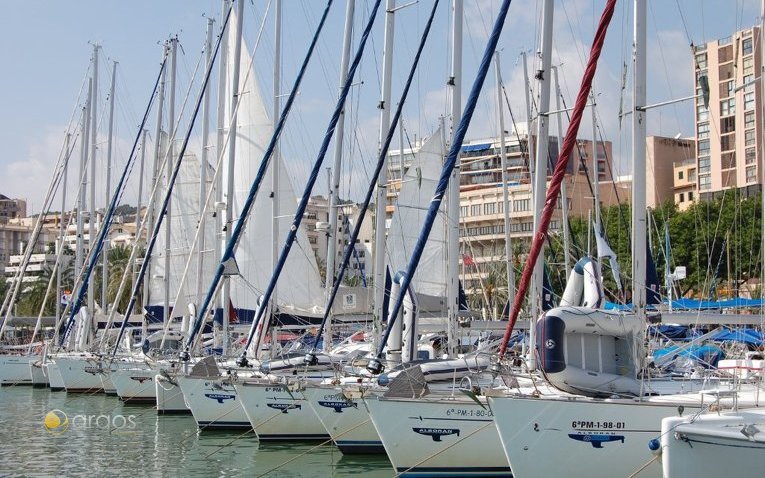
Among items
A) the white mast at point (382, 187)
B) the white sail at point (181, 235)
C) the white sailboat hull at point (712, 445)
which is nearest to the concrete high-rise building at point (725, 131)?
the white sail at point (181, 235)

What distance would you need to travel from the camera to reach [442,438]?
20.3m

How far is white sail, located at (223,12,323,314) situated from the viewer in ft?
129

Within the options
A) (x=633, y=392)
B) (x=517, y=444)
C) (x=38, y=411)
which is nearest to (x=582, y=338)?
(x=633, y=392)

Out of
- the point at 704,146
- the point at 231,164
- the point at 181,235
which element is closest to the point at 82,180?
the point at 181,235

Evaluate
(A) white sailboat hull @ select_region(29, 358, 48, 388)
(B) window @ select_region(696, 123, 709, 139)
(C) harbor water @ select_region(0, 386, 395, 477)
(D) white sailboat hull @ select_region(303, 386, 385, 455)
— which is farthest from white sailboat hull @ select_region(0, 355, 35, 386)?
(B) window @ select_region(696, 123, 709, 139)

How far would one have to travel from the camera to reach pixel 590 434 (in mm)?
17484

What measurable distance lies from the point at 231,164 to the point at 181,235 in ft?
48.5

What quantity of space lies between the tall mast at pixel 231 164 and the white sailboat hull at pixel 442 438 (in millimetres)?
13618

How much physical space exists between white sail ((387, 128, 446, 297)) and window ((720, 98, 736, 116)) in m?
70.6

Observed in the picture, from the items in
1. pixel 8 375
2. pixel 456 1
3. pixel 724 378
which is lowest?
pixel 8 375

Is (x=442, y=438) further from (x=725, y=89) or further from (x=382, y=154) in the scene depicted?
(x=725, y=89)

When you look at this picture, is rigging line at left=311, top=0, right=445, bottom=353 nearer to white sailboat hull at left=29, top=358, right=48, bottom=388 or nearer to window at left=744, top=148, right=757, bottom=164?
white sailboat hull at left=29, top=358, right=48, bottom=388

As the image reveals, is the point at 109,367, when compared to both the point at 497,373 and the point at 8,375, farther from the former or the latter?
the point at 497,373

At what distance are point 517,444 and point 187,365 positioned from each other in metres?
16.3
